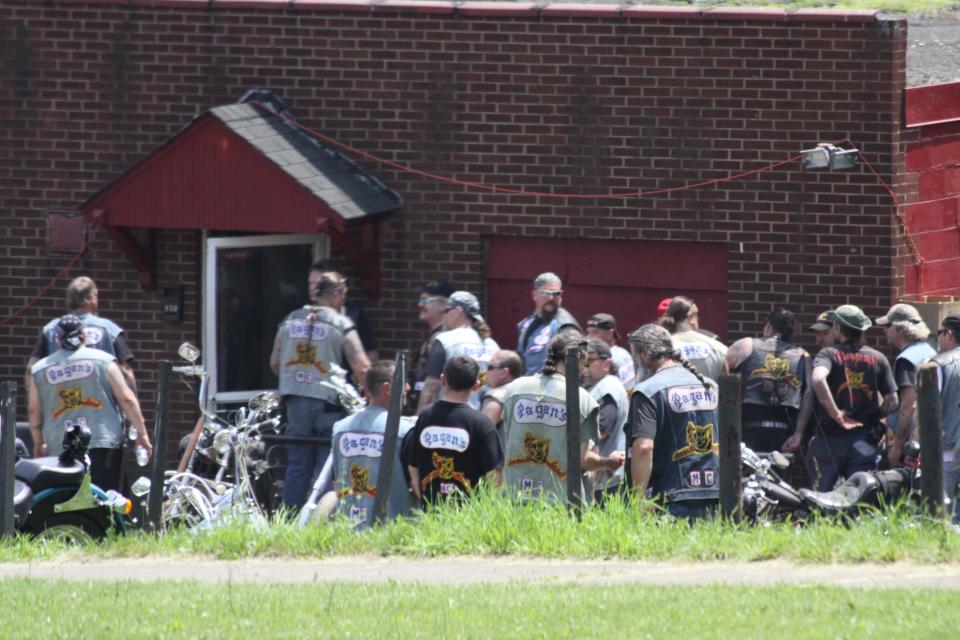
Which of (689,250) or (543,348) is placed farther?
(689,250)

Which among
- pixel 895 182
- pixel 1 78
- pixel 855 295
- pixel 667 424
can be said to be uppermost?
pixel 1 78

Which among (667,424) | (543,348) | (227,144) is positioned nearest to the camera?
(667,424)

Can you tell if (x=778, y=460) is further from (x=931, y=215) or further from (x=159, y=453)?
(x=159, y=453)

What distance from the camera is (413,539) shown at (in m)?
8.68

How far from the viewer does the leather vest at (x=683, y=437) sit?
8508 mm

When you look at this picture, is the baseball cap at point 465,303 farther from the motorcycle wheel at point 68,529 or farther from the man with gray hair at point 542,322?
the motorcycle wheel at point 68,529

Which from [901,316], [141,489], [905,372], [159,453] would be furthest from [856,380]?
[141,489]

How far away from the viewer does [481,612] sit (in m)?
7.01

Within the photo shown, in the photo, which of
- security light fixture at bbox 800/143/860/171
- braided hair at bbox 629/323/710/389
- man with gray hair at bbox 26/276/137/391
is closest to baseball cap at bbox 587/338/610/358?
braided hair at bbox 629/323/710/389

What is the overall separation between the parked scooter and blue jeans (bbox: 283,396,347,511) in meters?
1.73

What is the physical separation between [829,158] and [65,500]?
591cm

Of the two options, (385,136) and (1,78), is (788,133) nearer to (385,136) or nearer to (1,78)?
(385,136)

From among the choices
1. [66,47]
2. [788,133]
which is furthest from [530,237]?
[66,47]

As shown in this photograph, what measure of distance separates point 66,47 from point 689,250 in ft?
17.9
